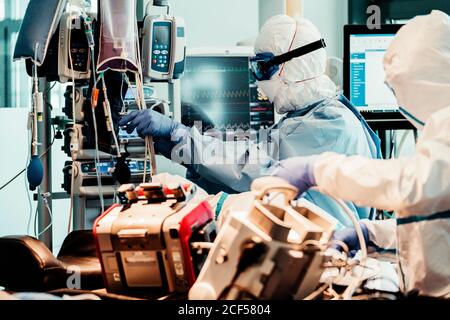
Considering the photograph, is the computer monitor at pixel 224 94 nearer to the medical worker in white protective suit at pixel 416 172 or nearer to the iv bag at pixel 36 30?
the iv bag at pixel 36 30

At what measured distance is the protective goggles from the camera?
3.40m

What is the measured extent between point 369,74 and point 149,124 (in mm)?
1434

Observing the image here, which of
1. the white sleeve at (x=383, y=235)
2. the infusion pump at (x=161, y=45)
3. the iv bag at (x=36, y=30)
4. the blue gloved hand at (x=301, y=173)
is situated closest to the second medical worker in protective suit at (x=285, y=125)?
the infusion pump at (x=161, y=45)

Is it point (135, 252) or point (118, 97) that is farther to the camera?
point (118, 97)

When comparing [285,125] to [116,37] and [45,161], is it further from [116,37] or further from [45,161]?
[45,161]

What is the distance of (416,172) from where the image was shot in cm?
170

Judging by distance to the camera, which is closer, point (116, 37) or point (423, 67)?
point (423, 67)

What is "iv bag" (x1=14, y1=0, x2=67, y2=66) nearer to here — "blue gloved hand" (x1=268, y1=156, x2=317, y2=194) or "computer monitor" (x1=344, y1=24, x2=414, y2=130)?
"computer monitor" (x1=344, y1=24, x2=414, y2=130)

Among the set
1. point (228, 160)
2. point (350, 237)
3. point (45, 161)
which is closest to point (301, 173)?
point (350, 237)

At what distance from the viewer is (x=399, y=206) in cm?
173

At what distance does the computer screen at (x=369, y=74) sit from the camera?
4059 millimetres
